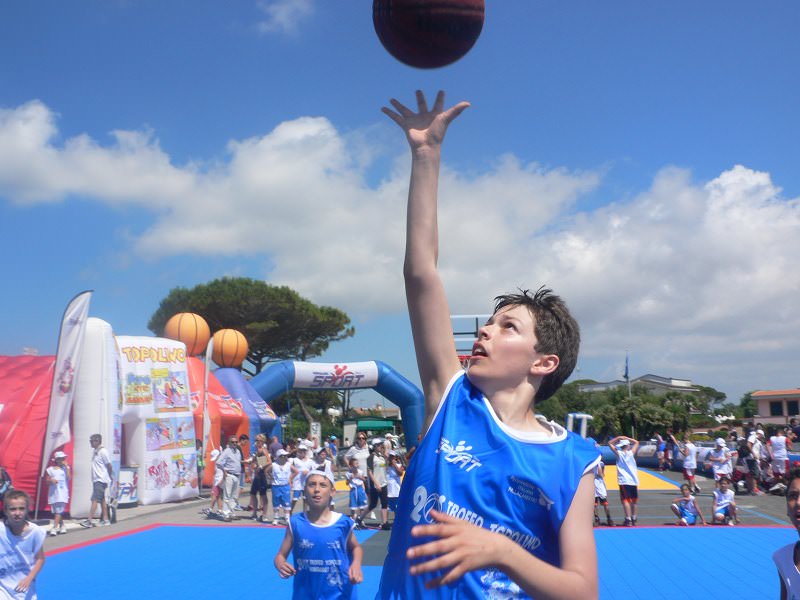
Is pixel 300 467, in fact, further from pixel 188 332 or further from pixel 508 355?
pixel 508 355

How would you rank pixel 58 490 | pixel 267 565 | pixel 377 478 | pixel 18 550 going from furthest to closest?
pixel 377 478, pixel 58 490, pixel 267 565, pixel 18 550

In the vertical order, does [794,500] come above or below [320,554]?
above

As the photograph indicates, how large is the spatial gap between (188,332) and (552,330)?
21708 millimetres

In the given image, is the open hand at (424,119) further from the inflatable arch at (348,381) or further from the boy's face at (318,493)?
the inflatable arch at (348,381)

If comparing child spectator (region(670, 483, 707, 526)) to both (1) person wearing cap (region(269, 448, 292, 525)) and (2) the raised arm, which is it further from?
(2) the raised arm

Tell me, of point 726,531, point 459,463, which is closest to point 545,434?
point 459,463

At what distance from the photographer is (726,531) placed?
12.8m

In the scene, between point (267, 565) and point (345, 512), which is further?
point (345, 512)

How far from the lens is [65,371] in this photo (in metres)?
13.7

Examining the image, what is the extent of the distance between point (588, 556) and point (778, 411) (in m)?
81.1

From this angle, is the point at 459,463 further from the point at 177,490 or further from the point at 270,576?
the point at 177,490

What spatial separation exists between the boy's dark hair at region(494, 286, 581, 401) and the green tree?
39.5 metres

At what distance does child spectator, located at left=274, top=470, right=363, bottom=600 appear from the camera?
4.88 metres

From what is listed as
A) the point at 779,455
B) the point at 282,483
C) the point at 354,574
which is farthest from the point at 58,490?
the point at 779,455
